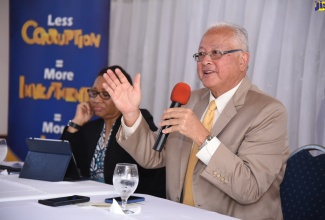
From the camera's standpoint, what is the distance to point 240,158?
238 cm

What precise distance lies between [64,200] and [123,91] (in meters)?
0.73

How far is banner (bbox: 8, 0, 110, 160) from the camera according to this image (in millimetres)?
5133

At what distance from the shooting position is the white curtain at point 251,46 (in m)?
3.50

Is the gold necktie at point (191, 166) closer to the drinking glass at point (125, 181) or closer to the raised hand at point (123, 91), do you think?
the raised hand at point (123, 91)

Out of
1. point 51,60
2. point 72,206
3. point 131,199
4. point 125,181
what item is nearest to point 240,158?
point 131,199

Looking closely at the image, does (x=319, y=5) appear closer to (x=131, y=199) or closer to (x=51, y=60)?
(x=131, y=199)

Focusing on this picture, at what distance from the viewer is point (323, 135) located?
343 cm

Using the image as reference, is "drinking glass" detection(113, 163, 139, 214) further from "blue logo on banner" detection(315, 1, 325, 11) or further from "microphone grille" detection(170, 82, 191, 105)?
"blue logo on banner" detection(315, 1, 325, 11)

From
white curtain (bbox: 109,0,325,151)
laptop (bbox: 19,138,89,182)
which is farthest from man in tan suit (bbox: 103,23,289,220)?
white curtain (bbox: 109,0,325,151)

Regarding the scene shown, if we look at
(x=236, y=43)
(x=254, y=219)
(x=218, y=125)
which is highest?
(x=236, y=43)

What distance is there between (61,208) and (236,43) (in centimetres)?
133

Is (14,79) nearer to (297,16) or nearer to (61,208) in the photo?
(297,16)

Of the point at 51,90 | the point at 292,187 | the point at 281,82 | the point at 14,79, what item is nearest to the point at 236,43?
the point at 292,187

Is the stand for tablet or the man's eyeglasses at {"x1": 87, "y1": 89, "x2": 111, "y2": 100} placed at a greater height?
the man's eyeglasses at {"x1": 87, "y1": 89, "x2": 111, "y2": 100}
